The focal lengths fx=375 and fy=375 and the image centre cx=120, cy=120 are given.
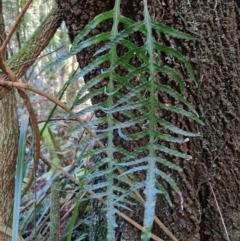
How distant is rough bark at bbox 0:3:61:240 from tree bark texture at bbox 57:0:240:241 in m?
0.18

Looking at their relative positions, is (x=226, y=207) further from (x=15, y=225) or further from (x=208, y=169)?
(x=15, y=225)

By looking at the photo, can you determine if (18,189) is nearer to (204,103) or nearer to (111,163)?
(111,163)

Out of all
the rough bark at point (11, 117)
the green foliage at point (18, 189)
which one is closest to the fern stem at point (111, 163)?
the green foliage at point (18, 189)

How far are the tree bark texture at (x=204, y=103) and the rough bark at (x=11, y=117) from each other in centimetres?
18

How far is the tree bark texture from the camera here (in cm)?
71

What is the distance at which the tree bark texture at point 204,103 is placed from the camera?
0.71 meters

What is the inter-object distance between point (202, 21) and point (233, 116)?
207 mm

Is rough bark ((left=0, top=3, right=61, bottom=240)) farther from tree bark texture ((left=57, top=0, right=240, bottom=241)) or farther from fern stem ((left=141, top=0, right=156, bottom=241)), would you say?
fern stem ((left=141, top=0, right=156, bottom=241))

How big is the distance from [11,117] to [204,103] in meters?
0.53

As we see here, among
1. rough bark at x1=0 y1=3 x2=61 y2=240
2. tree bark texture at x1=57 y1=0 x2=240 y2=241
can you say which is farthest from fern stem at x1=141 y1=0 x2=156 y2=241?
rough bark at x1=0 y1=3 x2=61 y2=240

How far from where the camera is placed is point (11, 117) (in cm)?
102

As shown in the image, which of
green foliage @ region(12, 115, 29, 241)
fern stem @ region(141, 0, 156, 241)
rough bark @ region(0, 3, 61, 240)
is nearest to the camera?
fern stem @ region(141, 0, 156, 241)

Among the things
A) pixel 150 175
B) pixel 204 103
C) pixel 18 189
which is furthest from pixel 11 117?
pixel 150 175

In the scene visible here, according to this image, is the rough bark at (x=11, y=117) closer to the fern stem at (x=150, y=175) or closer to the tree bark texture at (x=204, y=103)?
the tree bark texture at (x=204, y=103)
